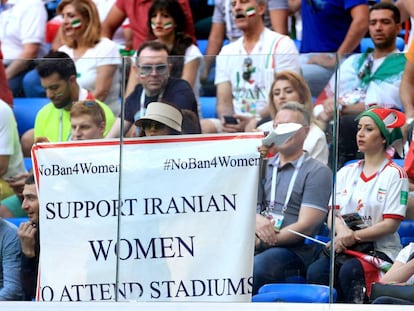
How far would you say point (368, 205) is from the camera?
5422 mm

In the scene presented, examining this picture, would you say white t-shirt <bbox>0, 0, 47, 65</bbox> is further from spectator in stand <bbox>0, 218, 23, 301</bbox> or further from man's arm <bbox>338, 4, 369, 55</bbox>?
spectator in stand <bbox>0, 218, 23, 301</bbox>

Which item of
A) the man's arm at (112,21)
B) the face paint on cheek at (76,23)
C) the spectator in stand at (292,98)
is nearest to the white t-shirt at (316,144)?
the spectator in stand at (292,98)

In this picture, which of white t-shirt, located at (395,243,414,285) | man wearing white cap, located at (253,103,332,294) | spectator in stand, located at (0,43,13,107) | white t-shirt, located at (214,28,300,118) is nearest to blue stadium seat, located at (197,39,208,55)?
spectator in stand, located at (0,43,13,107)

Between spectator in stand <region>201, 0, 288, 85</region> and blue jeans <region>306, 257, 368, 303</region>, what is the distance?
9.76 feet

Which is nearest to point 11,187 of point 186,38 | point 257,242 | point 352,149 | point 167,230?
point 167,230

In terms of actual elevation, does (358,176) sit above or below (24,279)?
above

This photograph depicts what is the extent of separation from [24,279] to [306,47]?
3.20 meters

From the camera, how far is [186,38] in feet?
25.1

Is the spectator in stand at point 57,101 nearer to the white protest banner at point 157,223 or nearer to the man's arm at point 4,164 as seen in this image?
the man's arm at point 4,164

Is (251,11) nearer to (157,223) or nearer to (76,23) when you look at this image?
(76,23)

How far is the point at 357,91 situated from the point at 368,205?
0.52 m

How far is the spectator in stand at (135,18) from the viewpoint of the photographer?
316 inches

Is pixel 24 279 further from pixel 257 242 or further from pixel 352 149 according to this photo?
pixel 352 149

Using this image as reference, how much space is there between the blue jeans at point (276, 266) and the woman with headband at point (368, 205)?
9 centimetres
